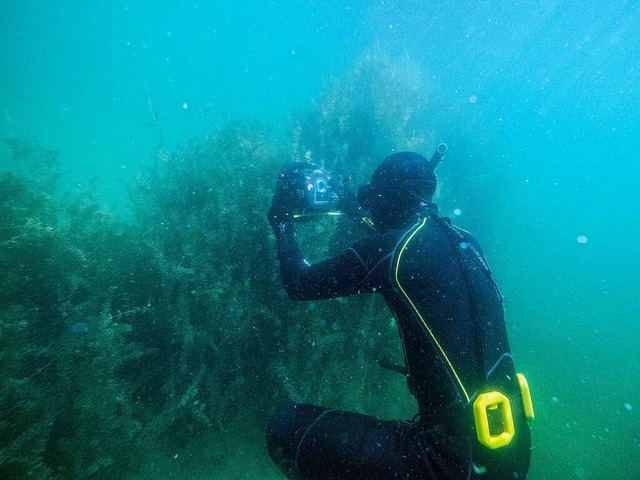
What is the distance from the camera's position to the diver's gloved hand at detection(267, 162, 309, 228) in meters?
2.79

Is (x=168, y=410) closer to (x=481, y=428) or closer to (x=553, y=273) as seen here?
(x=481, y=428)

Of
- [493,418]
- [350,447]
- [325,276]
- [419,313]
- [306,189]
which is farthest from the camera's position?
[306,189]

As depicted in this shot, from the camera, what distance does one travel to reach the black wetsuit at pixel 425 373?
1.56 m

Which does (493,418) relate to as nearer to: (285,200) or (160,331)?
(285,200)

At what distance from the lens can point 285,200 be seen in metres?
2.81

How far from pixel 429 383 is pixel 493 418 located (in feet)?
1.10

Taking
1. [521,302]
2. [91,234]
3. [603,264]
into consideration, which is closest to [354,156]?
[91,234]

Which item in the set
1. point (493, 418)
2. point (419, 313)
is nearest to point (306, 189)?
point (419, 313)

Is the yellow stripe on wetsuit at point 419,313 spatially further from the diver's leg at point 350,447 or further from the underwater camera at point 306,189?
the underwater camera at point 306,189

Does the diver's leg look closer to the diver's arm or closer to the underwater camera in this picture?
the diver's arm

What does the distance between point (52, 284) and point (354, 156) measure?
568cm

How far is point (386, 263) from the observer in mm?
1887

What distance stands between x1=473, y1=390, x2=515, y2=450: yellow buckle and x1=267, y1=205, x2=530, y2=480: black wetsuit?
0.06 m

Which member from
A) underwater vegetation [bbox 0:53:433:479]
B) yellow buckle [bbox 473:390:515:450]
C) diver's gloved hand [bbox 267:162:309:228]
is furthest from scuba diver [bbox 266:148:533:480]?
underwater vegetation [bbox 0:53:433:479]
